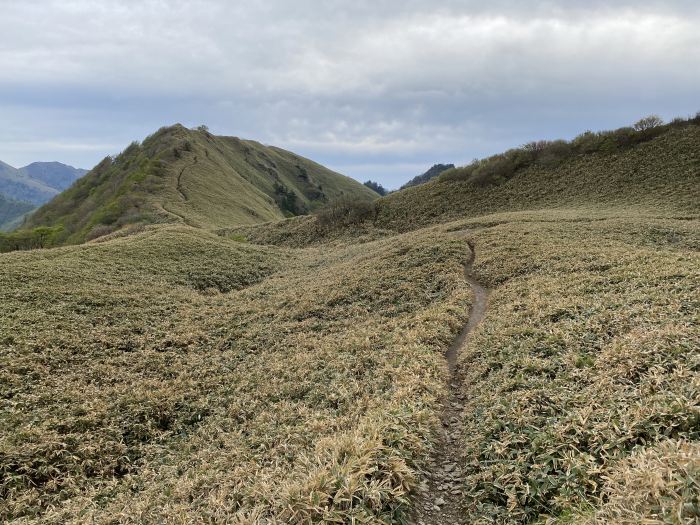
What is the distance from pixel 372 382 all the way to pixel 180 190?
273 feet

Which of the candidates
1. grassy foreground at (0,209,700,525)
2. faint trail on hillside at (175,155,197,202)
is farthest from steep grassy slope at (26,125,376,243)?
grassy foreground at (0,209,700,525)

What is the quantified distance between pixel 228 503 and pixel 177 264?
2910 centimetres

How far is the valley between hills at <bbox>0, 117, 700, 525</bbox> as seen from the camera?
6.32m

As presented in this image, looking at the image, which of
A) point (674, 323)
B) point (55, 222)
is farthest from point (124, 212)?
point (674, 323)

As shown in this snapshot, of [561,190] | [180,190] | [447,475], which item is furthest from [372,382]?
[180,190]

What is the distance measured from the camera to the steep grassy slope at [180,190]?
70125mm

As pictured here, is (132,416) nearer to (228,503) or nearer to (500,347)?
(228,503)

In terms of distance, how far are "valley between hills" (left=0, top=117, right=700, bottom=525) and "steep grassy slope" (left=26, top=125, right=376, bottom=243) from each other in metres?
42.0

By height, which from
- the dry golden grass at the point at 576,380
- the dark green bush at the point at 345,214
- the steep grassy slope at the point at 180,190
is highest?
the steep grassy slope at the point at 180,190

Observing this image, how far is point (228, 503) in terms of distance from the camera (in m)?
7.03

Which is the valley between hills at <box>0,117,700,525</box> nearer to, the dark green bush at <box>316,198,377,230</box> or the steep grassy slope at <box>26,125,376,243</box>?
the dark green bush at <box>316,198,377,230</box>

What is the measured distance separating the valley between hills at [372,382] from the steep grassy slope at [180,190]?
1653 inches

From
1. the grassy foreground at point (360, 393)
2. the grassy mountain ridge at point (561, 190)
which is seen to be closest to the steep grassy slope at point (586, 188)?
the grassy mountain ridge at point (561, 190)

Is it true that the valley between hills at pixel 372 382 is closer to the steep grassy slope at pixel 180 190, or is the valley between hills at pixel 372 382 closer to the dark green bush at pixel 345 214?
the dark green bush at pixel 345 214
